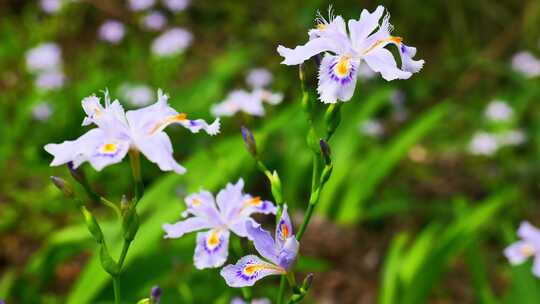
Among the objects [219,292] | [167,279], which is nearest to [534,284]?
[219,292]

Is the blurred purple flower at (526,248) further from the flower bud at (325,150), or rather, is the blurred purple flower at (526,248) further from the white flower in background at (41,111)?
the white flower in background at (41,111)

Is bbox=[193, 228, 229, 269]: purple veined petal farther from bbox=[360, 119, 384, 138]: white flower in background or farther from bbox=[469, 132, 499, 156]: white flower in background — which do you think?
bbox=[469, 132, 499, 156]: white flower in background

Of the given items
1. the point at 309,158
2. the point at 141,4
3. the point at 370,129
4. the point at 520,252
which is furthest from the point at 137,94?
the point at 520,252

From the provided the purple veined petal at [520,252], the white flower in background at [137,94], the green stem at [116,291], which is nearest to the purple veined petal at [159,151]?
the green stem at [116,291]

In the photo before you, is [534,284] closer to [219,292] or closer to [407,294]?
[407,294]

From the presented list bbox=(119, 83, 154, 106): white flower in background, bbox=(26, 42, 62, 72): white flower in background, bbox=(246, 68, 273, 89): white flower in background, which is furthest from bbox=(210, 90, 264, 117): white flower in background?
bbox=(246, 68, 273, 89): white flower in background

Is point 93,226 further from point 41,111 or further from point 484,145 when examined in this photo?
point 484,145
